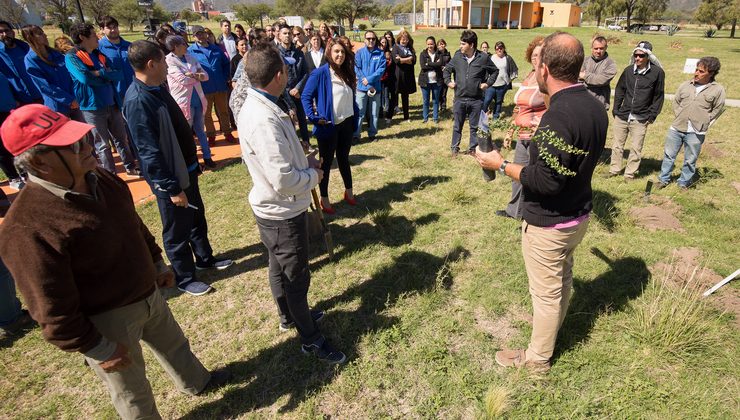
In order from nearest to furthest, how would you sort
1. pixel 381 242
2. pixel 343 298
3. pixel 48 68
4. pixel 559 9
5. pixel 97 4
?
pixel 343 298, pixel 381 242, pixel 48 68, pixel 97 4, pixel 559 9

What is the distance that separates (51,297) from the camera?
5.32ft

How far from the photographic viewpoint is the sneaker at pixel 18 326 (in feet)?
11.3

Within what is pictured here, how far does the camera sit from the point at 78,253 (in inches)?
68.0

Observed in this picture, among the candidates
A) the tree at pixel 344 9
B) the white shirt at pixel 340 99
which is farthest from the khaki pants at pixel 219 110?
the tree at pixel 344 9

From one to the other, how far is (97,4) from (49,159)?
2381 inches

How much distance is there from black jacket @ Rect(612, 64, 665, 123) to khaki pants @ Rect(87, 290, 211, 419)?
6292 millimetres

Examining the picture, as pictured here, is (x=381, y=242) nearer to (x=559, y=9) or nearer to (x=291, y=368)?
(x=291, y=368)

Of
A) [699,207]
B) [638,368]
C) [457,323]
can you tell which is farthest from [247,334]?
[699,207]

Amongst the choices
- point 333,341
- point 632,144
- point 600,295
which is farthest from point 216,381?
point 632,144

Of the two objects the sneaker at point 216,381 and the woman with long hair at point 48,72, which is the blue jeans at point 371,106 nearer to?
the woman with long hair at point 48,72

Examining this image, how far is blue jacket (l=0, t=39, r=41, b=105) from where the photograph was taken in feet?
18.7

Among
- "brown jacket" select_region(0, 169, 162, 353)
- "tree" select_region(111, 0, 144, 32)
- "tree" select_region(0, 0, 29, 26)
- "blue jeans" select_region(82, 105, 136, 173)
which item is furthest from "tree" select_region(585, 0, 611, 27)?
"tree" select_region(0, 0, 29, 26)

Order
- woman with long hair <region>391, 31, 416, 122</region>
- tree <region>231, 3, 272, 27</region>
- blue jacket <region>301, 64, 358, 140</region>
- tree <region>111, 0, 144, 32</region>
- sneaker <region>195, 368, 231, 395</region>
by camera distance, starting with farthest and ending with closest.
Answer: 1. tree <region>231, 3, 272, 27</region>
2. tree <region>111, 0, 144, 32</region>
3. woman with long hair <region>391, 31, 416, 122</region>
4. blue jacket <region>301, 64, 358, 140</region>
5. sneaker <region>195, 368, 231, 395</region>

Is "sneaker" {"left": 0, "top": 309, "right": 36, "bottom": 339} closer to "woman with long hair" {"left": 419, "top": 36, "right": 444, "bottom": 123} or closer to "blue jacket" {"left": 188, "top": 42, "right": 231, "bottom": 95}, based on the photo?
"blue jacket" {"left": 188, "top": 42, "right": 231, "bottom": 95}
